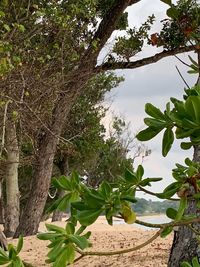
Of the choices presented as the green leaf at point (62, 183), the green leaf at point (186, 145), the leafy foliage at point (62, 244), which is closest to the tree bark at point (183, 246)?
the green leaf at point (186, 145)

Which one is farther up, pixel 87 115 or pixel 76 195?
pixel 87 115

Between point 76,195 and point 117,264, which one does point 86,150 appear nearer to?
point 117,264

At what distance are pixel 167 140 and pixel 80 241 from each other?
0.95 feet

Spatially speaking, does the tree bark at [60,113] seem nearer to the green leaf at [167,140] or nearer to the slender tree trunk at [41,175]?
the slender tree trunk at [41,175]

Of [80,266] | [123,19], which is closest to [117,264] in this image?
[80,266]

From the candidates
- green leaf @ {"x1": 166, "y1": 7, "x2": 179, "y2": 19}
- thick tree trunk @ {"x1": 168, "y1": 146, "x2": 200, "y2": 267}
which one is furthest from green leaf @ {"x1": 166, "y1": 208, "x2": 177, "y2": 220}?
thick tree trunk @ {"x1": 168, "y1": 146, "x2": 200, "y2": 267}

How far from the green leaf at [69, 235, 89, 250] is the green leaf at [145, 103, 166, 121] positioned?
0.87 feet

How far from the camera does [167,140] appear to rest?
3.59ft

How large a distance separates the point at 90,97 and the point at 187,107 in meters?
20.3

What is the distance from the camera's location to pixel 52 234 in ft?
3.24

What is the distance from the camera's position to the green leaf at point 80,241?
3.06ft

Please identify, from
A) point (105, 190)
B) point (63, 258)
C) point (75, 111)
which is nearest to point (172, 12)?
point (105, 190)

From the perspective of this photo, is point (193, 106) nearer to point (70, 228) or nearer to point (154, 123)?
point (154, 123)

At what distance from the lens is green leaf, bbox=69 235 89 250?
0.93 m
